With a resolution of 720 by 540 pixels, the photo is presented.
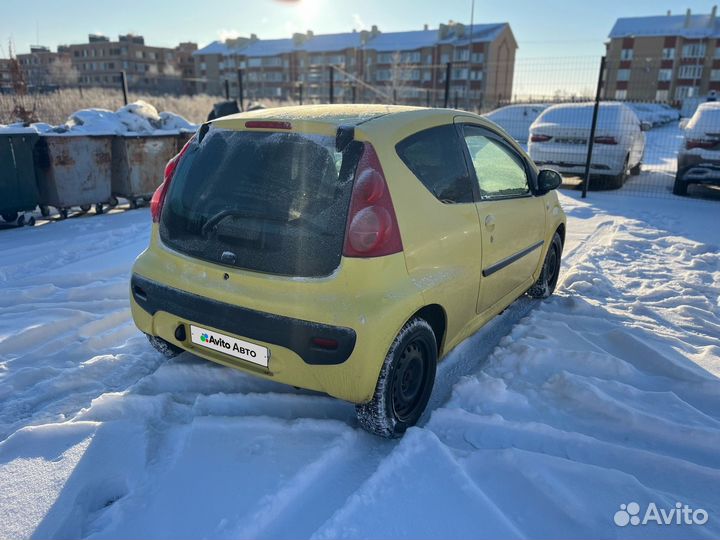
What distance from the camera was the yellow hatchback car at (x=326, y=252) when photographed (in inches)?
93.4

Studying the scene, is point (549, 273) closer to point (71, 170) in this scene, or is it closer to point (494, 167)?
point (494, 167)

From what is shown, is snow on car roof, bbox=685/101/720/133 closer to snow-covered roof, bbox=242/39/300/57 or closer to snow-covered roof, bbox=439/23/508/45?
snow-covered roof, bbox=439/23/508/45

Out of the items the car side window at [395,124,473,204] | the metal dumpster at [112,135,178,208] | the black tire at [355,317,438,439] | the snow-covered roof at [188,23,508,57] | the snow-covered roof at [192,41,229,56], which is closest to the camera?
the black tire at [355,317,438,439]

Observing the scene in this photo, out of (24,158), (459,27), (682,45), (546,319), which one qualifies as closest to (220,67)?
(459,27)

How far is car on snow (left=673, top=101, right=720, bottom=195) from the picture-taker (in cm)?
927

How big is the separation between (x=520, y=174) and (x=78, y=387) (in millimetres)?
3417

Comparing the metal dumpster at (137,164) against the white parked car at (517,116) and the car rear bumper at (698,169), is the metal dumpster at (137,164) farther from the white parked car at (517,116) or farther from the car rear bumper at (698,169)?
the white parked car at (517,116)

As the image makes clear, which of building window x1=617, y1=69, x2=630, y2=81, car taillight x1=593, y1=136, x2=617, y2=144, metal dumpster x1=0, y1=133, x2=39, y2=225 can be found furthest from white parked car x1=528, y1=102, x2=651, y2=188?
building window x1=617, y1=69, x2=630, y2=81

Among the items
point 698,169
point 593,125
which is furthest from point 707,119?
point 593,125

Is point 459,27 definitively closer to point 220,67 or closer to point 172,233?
point 220,67

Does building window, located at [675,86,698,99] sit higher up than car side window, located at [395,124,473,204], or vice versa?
building window, located at [675,86,698,99]

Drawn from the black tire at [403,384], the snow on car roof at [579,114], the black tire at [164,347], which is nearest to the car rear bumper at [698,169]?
the snow on car roof at [579,114]

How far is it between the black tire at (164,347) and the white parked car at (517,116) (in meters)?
20.9

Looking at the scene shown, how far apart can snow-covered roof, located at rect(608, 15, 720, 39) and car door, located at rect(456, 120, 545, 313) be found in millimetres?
69281
